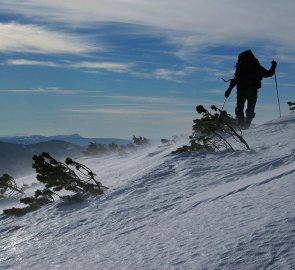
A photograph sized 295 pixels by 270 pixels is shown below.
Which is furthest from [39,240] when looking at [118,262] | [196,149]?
[196,149]

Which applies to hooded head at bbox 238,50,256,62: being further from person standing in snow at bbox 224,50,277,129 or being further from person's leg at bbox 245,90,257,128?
person's leg at bbox 245,90,257,128

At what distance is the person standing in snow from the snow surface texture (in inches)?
215

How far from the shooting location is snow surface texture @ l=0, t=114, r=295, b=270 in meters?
3.14

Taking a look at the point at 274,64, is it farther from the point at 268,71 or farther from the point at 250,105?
the point at 250,105

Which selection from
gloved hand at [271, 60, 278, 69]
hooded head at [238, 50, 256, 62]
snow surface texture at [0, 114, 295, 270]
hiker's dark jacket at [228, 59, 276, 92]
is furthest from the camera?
gloved hand at [271, 60, 278, 69]

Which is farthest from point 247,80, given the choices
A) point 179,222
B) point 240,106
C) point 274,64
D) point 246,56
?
point 179,222

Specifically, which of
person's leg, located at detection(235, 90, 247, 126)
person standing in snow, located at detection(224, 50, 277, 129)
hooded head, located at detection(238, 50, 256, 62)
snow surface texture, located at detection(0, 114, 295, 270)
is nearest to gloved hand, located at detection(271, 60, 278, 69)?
person standing in snow, located at detection(224, 50, 277, 129)

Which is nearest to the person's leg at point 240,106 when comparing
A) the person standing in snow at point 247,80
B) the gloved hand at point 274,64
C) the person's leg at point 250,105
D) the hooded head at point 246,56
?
the person standing in snow at point 247,80

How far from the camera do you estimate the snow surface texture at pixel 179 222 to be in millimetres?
3143

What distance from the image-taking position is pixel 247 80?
1362 cm

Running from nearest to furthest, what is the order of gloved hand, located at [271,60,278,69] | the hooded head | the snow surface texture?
1. the snow surface texture
2. the hooded head
3. gloved hand, located at [271,60,278,69]

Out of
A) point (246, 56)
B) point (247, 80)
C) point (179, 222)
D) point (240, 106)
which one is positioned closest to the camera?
point (179, 222)

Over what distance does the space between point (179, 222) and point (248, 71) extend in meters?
10.1

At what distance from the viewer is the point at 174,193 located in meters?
6.00
